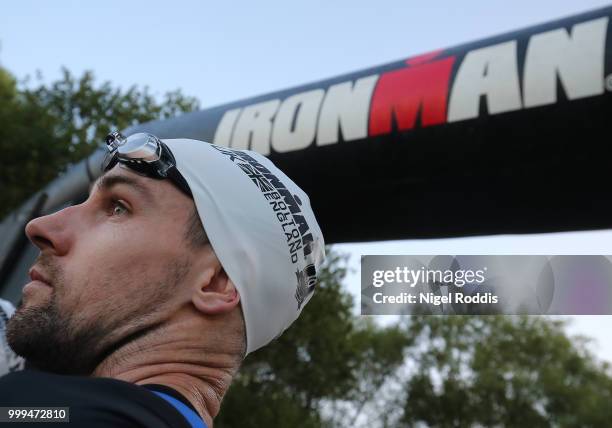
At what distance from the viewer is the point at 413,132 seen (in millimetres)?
3883

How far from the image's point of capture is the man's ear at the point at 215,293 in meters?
1.04

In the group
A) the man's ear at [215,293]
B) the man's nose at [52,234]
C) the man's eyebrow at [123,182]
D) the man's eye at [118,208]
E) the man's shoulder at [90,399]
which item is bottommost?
the man's shoulder at [90,399]

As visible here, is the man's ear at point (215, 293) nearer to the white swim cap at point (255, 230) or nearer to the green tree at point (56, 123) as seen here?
the white swim cap at point (255, 230)

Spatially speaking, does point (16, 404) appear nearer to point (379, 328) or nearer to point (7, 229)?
point (7, 229)

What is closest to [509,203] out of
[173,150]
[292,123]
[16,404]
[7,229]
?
[292,123]

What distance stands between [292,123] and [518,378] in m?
20.0

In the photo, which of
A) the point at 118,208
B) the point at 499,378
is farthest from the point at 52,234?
the point at 499,378

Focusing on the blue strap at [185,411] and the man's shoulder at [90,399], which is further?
the blue strap at [185,411]

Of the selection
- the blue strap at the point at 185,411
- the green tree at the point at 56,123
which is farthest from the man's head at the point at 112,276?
the green tree at the point at 56,123

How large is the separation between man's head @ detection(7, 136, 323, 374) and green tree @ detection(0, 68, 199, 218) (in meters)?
11.5

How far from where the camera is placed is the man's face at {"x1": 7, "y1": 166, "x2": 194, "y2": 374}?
0.99m

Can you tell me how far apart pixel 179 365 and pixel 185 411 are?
0.41 feet

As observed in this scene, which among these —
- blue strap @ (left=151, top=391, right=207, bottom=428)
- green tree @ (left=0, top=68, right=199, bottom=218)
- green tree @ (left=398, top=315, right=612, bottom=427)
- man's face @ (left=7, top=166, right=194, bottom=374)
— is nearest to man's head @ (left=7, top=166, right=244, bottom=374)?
man's face @ (left=7, top=166, right=194, bottom=374)

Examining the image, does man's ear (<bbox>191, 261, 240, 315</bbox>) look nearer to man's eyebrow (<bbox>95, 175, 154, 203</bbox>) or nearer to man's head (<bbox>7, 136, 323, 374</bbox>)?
man's head (<bbox>7, 136, 323, 374</bbox>)
